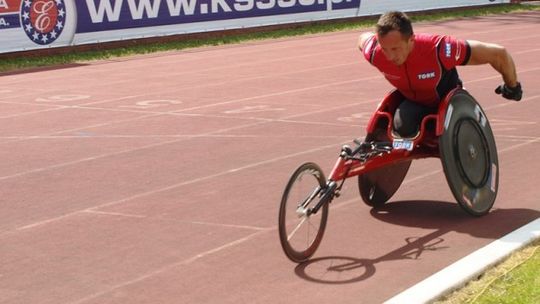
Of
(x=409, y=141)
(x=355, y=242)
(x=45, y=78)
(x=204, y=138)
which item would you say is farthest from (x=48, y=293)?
(x=45, y=78)

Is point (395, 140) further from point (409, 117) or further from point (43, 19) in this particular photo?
point (43, 19)

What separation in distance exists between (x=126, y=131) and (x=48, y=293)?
683 cm

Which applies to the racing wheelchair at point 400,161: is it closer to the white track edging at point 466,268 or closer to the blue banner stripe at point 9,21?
the white track edging at point 466,268

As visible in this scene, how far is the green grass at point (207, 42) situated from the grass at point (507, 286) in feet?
57.1

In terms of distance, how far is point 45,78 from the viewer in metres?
20.6

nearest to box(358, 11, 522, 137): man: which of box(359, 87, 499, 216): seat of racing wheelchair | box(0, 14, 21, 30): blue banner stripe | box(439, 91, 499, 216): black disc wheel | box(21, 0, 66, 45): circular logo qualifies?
box(359, 87, 499, 216): seat of racing wheelchair

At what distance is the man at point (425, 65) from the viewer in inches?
303

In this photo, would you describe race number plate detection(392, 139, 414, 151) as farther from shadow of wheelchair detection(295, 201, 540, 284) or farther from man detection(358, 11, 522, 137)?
shadow of wheelchair detection(295, 201, 540, 284)

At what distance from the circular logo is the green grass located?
464 millimetres

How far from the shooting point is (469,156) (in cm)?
794

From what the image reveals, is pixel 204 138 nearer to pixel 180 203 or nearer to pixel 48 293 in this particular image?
pixel 180 203

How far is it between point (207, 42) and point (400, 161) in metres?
19.9

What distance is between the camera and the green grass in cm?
2352

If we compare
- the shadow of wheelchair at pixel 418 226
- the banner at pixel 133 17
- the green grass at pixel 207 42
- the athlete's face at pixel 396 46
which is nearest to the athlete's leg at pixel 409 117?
the athlete's face at pixel 396 46
